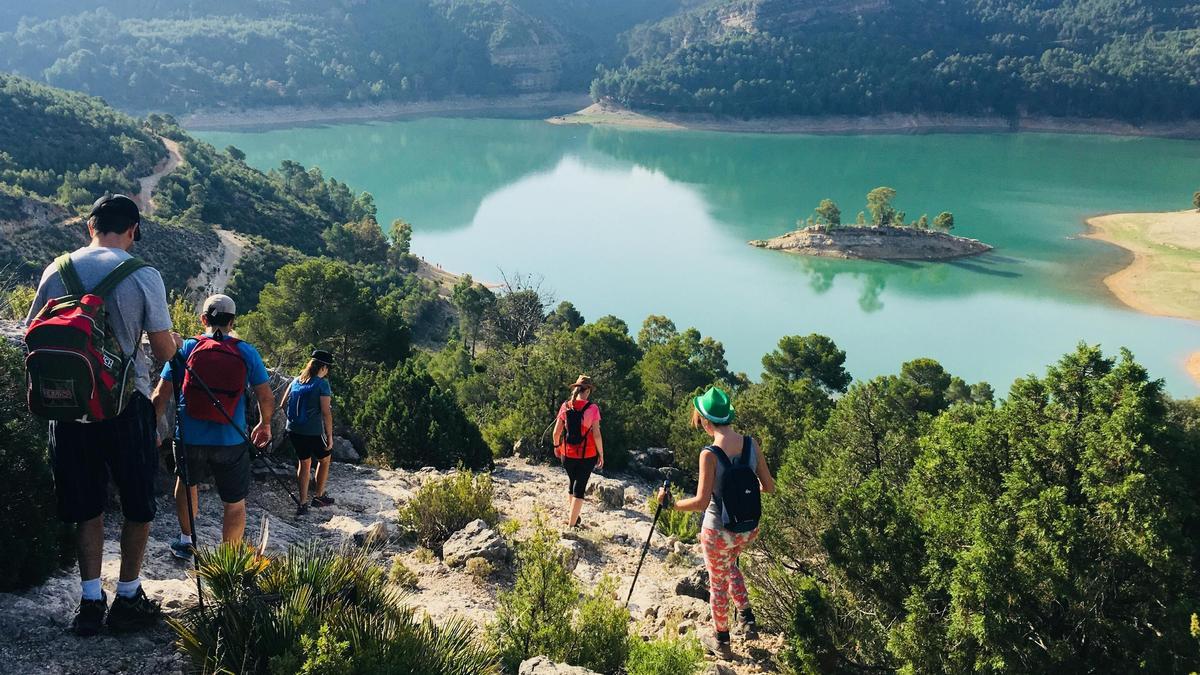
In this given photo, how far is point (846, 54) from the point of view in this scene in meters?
125

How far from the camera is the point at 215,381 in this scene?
401cm

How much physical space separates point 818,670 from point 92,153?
166 feet

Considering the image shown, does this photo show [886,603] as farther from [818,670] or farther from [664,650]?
[664,650]

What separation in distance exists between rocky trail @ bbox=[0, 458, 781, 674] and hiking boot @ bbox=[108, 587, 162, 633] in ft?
0.16

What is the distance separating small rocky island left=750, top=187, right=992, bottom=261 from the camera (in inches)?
2146

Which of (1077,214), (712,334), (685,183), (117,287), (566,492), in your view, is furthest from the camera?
(685,183)

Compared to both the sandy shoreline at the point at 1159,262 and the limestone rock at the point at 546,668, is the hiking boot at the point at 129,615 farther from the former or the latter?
the sandy shoreline at the point at 1159,262

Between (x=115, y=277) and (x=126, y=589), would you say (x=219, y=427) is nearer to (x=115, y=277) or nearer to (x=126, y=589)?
(x=126, y=589)

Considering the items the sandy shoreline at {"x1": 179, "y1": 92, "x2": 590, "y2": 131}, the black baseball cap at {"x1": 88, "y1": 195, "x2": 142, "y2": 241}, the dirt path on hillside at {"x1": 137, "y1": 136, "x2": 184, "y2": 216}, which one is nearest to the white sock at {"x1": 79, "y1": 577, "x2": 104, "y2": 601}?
the black baseball cap at {"x1": 88, "y1": 195, "x2": 142, "y2": 241}

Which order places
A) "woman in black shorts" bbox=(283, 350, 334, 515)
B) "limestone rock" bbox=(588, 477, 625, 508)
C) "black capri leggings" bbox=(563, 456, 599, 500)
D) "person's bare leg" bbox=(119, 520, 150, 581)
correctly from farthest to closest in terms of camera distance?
"limestone rock" bbox=(588, 477, 625, 508) < "black capri leggings" bbox=(563, 456, 599, 500) < "woman in black shorts" bbox=(283, 350, 334, 515) < "person's bare leg" bbox=(119, 520, 150, 581)

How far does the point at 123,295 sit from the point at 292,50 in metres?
157

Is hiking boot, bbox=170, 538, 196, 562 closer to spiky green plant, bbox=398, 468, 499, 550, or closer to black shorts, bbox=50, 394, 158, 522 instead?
black shorts, bbox=50, 394, 158, 522

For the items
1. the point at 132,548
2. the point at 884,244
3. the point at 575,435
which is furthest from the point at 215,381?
the point at 884,244

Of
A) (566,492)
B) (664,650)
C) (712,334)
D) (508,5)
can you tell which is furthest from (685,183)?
(508,5)
